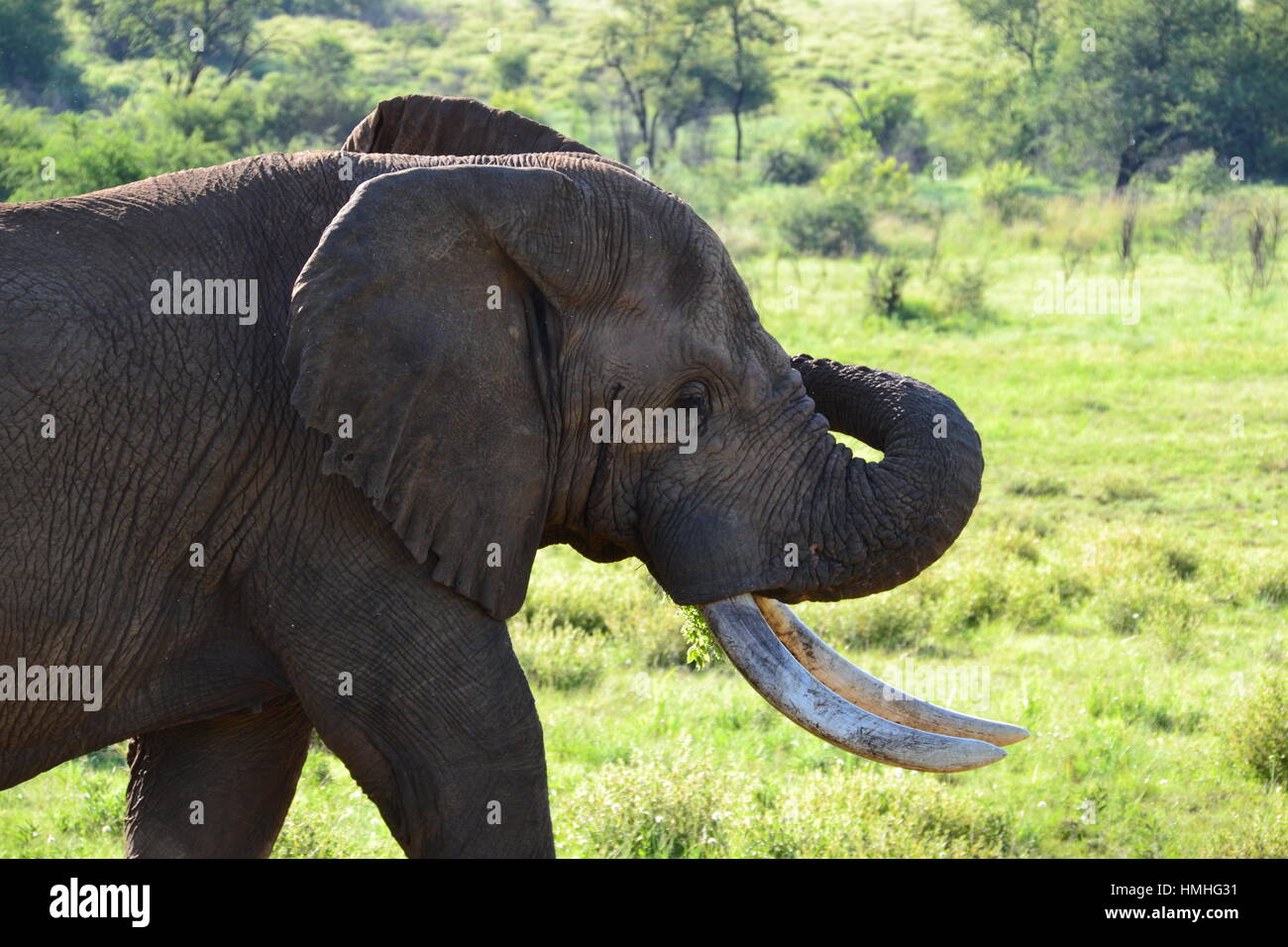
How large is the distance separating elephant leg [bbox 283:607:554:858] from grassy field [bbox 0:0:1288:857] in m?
2.29

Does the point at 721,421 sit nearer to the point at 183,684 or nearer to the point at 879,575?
the point at 879,575

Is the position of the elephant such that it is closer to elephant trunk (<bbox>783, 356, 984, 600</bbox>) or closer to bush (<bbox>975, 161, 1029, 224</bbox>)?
elephant trunk (<bbox>783, 356, 984, 600</bbox>)

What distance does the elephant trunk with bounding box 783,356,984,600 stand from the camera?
12.7ft

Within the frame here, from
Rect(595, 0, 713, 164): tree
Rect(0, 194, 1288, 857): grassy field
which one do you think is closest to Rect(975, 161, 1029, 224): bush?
Rect(595, 0, 713, 164): tree

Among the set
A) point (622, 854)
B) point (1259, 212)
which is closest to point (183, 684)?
point (622, 854)

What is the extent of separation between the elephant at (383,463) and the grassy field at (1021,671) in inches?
87.7

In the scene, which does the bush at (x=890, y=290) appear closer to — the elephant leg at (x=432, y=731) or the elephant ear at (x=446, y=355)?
the elephant ear at (x=446, y=355)

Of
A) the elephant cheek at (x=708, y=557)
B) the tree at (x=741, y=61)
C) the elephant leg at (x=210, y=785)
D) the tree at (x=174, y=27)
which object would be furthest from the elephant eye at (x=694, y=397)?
the tree at (x=741, y=61)

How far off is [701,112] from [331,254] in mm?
38026

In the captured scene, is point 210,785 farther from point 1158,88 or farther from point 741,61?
point 741,61

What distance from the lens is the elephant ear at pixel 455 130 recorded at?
402cm

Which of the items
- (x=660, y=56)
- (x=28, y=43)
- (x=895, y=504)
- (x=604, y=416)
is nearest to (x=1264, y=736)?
(x=895, y=504)
